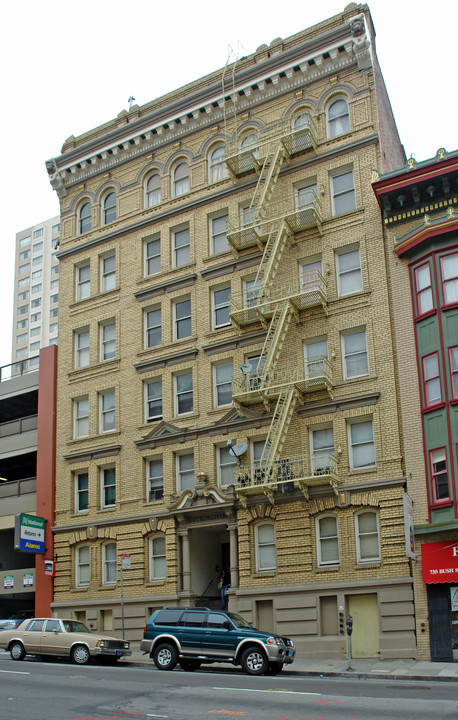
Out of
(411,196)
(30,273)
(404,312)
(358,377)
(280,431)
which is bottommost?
(280,431)

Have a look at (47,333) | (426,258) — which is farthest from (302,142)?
(47,333)

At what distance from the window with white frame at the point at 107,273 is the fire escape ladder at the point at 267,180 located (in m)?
7.99

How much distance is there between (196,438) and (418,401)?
9204 millimetres

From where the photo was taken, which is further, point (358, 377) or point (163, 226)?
point (163, 226)

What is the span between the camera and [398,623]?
993 inches

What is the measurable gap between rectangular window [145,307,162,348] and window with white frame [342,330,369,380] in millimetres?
8827

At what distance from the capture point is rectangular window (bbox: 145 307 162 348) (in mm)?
34344

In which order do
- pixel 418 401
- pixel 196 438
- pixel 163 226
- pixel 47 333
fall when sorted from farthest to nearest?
pixel 47 333 → pixel 163 226 → pixel 196 438 → pixel 418 401

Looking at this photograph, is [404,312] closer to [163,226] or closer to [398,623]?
[398,623]

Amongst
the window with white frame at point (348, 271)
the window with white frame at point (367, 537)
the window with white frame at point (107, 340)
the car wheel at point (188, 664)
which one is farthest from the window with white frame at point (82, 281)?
the car wheel at point (188, 664)

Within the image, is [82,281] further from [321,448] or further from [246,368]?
[321,448]

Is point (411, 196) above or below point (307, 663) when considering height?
above

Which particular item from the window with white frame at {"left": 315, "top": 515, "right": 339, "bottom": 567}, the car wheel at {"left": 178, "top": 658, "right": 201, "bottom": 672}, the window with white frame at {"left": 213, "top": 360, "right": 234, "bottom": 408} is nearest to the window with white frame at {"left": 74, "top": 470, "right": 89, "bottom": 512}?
the window with white frame at {"left": 213, "top": 360, "right": 234, "bottom": 408}

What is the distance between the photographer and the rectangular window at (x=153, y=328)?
1352 inches
